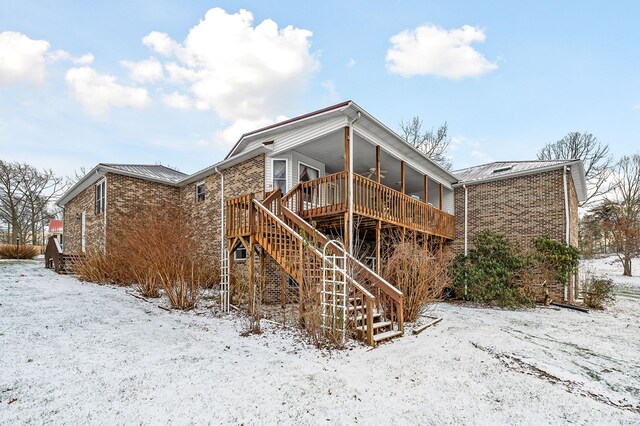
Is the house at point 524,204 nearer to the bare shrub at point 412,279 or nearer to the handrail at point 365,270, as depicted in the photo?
the bare shrub at point 412,279

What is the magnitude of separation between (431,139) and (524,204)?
14581 millimetres

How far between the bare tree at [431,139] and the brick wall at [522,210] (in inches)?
489

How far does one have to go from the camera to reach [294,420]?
10.7 feet

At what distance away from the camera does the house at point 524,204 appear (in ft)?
39.7

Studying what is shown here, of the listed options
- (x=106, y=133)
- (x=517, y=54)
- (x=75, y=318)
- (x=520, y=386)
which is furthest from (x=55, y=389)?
(x=106, y=133)

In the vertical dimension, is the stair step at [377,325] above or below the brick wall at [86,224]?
below

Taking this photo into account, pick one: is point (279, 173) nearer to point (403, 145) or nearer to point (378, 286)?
point (403, 145)

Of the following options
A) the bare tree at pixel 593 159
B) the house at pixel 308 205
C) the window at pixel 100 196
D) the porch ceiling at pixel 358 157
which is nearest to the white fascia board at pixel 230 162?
the house at pixel 308 205

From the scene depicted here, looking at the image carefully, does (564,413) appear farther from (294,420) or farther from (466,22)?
(466,22)

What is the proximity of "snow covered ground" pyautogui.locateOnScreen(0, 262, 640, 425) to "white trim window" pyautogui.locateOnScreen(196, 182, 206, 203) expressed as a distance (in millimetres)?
7247

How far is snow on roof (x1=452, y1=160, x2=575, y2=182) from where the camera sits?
13.0 m

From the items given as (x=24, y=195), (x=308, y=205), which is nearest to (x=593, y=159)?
(x=308, y=205)

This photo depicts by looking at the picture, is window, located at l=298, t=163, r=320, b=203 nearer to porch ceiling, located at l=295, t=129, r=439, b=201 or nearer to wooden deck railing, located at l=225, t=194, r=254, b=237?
porch ceiling, located at l=295, t=129, r=439, b=201

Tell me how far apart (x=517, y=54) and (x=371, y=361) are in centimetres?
1158
